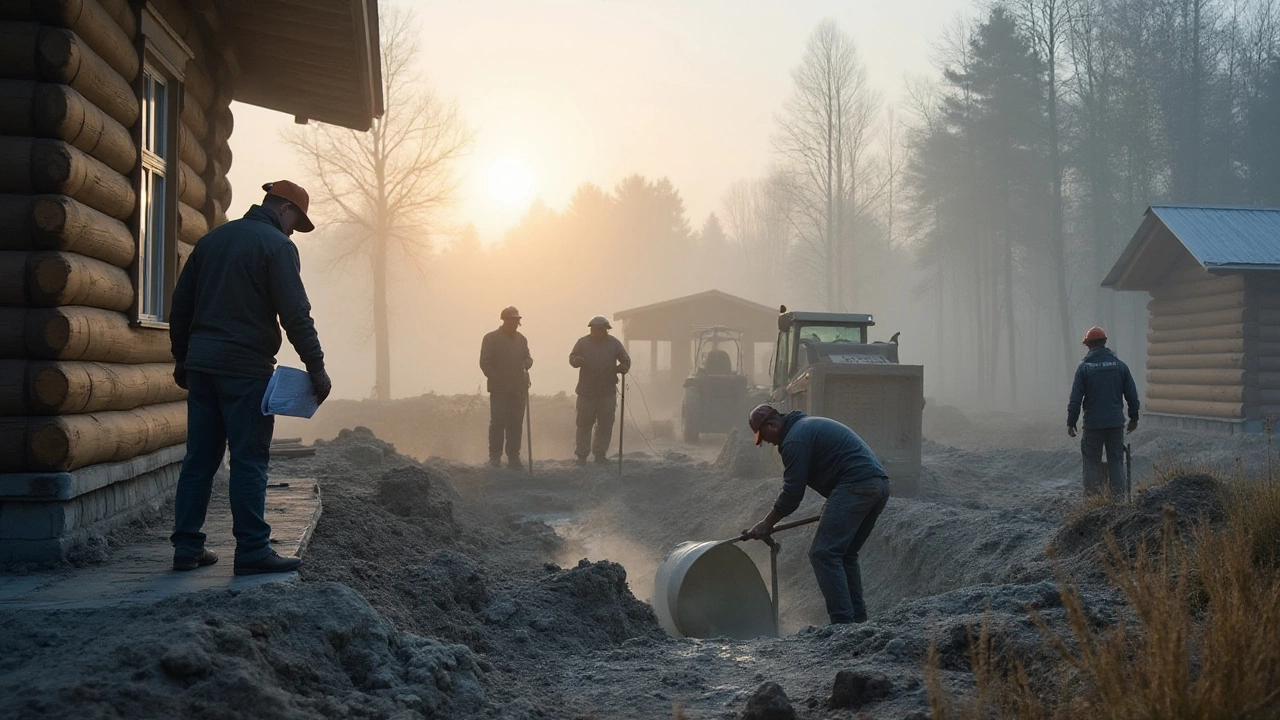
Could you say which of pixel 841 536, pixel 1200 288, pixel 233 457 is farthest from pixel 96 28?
pixel 1200 288

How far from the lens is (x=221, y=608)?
12.5ft

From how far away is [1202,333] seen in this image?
17953mm

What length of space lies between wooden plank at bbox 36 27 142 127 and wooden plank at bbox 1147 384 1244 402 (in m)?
16.9

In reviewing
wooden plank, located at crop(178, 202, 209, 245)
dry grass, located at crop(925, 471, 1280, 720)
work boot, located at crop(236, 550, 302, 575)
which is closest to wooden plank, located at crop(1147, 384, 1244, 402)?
dry grass, located at crop(925, 471, 1280, 720)

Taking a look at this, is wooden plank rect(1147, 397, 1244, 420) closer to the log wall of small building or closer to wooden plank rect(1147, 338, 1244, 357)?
wooden plank rect(1147, 338, 1244, 357)

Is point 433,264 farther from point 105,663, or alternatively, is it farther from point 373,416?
point 105,663

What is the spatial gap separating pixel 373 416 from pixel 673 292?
5638 centimetres

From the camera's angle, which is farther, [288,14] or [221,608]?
[288,14]

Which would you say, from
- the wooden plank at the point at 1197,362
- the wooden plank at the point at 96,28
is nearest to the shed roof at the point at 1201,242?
the wooden plank at the point at 1197,362

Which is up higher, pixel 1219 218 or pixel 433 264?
pixel 433 264

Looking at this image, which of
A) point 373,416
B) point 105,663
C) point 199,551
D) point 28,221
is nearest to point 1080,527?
point 199,551

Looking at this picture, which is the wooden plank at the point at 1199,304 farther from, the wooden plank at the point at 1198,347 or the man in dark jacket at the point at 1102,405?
the man in dark jacket at the point at 1102,405

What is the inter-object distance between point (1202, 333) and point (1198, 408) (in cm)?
136

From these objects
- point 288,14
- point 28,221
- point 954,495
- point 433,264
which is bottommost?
point 954,495
